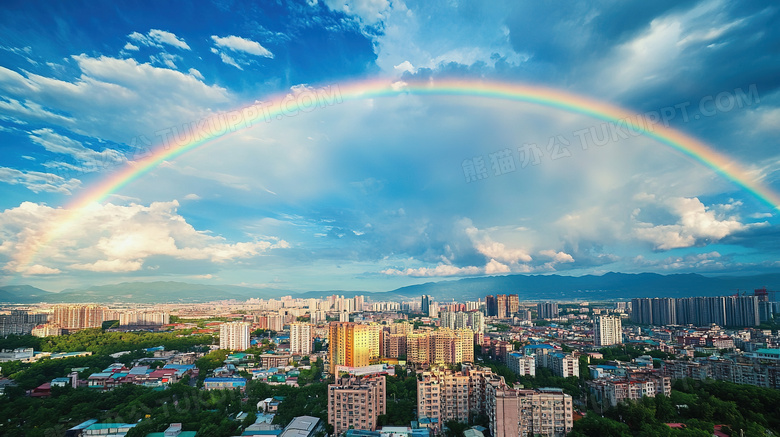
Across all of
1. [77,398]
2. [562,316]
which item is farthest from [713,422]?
[562,316]

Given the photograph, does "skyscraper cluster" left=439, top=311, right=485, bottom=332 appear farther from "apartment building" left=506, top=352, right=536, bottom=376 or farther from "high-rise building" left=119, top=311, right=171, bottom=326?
"high-rise building" left=119, top=311, right=171, bottom=326

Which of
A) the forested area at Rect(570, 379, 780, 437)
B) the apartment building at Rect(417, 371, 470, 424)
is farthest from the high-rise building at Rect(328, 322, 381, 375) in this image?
the forested area at Rect(570, 379, 780, 437)

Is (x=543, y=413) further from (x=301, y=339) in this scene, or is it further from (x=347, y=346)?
(x=301, y=339)

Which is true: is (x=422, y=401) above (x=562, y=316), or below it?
above

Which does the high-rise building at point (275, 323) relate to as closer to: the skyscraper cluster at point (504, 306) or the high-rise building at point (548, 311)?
the skyscraper cluster at point (504, 306)

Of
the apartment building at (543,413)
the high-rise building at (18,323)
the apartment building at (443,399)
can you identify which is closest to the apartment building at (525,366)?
the apartment building at (443,399)

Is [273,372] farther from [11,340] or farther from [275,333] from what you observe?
[275,333]
